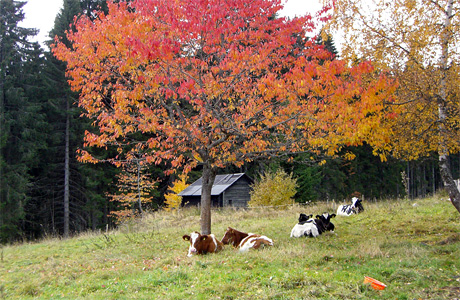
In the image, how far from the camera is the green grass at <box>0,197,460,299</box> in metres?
6.13

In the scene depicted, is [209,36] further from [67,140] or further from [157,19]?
[67,140]

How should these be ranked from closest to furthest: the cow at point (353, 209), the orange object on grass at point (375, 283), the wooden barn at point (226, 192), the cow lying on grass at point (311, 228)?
the orange object on grass at point (375, 283) < the cow lying on grass at point (311, 228) < the cow at point (353, 209) < the wooden barn at point (226, 192)

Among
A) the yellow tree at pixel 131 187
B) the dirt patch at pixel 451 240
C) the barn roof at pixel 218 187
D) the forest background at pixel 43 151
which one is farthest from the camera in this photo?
the barn roof at pixel 218 187

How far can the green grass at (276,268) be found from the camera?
6133 millimetres

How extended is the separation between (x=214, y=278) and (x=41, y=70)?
31.5 meters

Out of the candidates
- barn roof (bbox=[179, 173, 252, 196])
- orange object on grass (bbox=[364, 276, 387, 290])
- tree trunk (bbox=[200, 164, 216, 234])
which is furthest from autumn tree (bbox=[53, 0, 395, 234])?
barn roof (bbox=[179, 173, 252, 196])

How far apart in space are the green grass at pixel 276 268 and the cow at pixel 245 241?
0.95ft

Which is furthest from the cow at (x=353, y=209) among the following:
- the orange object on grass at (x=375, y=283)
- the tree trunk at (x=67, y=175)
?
the tree trunk at (x=67, y=175)

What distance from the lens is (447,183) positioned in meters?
9.34

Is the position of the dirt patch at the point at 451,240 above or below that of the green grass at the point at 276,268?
above

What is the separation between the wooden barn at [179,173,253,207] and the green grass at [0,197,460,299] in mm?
18860

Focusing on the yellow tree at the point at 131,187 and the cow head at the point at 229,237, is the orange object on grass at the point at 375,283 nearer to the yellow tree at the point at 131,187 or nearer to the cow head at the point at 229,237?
the cow head at the point at 229,237

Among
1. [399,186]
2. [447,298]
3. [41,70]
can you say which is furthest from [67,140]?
[399,186]

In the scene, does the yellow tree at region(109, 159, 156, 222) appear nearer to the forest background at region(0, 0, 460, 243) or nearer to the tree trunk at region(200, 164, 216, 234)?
the forest background at region(0, 0, 460, 243)
